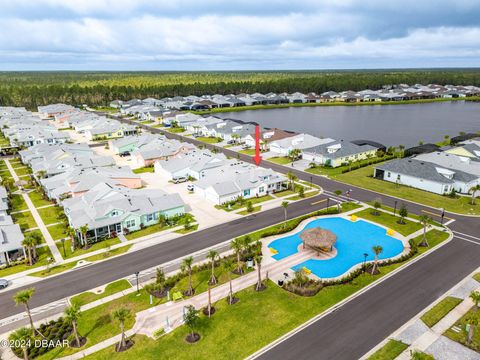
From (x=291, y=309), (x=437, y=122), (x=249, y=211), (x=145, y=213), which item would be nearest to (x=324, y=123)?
(x=437, y=122)

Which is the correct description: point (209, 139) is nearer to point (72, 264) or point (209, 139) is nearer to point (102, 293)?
point (72, 264)

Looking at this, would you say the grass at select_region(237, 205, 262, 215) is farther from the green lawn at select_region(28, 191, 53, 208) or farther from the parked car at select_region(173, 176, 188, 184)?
the green lawn at select_region(28, 191, 53, 208)

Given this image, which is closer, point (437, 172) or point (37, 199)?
point (37, 199)

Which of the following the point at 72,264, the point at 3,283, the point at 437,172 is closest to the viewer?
the point at 3,283

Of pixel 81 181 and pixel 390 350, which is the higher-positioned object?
pixel 81 181

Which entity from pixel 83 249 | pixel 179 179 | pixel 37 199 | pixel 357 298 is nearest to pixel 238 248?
pixel 357 298

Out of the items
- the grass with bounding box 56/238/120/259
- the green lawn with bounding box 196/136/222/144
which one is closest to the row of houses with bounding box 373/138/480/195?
the green lawn with bounding box 196/136/222/144

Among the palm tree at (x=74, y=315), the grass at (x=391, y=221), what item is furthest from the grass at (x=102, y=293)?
the grass at (x=391, y=221)
